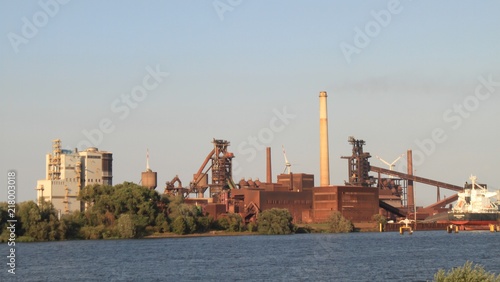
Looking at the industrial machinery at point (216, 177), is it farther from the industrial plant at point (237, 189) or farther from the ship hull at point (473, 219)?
the ship hull at point (473, 219)

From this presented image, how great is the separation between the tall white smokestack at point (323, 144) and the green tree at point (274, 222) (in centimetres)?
3290

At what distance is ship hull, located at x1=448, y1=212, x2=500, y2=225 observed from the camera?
158 meters

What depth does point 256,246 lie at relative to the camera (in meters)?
102

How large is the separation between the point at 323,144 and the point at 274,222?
36490 millimetres

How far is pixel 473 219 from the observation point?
15800cm

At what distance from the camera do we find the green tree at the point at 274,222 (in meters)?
138

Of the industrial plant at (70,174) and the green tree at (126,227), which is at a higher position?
Result: the industrial plant at (70,174)

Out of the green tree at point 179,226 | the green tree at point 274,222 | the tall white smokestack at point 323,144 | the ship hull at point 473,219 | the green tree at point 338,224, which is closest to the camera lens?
the green tree at point 179,226

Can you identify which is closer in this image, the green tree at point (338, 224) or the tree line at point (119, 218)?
the tree line at point (119, 218)

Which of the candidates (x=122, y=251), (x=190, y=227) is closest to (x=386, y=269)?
(x=122, y=251)

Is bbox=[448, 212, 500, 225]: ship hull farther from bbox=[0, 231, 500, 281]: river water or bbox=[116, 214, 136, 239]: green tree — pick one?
bbox=[116, 214, 136, 239]: green tree

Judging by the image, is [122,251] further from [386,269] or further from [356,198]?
[356,198]

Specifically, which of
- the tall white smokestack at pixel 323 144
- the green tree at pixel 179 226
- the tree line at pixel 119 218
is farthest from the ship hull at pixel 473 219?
the green tree at pixel 179 226

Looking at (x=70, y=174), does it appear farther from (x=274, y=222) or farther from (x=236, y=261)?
(x=236, y=261)
